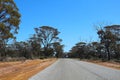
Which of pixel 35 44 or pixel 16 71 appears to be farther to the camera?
pixel 35 44

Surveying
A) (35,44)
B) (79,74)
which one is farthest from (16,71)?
(35,44)

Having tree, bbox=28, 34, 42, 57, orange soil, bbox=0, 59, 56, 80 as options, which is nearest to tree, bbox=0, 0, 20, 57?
orange soil, bbox=0, 59, 56, 80

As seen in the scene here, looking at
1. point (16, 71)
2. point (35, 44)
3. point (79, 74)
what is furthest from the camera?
point (35, 44)

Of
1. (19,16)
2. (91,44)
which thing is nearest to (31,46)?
(91,44)

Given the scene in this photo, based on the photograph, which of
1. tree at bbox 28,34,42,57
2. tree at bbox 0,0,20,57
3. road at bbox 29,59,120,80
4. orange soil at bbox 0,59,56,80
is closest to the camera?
road at bbox 29,59,120,80

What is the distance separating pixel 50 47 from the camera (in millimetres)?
125438

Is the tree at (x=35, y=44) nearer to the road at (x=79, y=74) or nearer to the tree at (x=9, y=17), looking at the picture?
the tree at (x=9, y=17)

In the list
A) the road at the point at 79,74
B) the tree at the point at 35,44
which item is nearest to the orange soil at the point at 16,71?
the road at the point at 79,74

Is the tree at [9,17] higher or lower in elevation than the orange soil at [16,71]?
higher

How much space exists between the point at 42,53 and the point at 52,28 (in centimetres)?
1721

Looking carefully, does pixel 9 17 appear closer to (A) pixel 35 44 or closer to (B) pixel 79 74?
(B) pixel 79 74

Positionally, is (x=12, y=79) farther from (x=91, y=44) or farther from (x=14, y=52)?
(x=91, y=44)

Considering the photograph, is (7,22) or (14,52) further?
(14,52)

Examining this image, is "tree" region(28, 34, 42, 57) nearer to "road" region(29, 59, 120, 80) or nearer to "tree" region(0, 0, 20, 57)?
"tree" region(0, 0, 20, 57)
